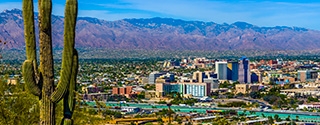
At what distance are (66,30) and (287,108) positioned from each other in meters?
64.1

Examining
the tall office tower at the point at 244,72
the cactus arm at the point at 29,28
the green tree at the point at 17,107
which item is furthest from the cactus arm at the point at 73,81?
the tall office tower at the point at 244,72

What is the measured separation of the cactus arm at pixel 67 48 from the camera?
8.85m

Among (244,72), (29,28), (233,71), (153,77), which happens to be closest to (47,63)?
(29,28)

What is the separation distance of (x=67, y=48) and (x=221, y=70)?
101m

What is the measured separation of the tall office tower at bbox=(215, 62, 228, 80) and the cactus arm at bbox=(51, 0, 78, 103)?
9813 centimetres

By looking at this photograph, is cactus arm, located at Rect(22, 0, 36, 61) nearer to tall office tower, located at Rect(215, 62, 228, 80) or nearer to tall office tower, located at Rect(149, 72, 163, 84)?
tall office tower, located at Rect(149, 72, 163, 84)

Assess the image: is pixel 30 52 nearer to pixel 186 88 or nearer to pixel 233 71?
pixel 186 88

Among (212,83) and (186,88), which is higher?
(212,83)

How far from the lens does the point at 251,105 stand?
72000mm

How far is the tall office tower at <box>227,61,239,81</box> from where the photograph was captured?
108 metres

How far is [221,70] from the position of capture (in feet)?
357

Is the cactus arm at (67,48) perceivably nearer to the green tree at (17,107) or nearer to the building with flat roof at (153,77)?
the green tree at (17,107)

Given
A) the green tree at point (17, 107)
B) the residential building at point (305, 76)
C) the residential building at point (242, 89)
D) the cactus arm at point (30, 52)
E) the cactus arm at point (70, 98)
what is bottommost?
the residential building at point (242, 89)

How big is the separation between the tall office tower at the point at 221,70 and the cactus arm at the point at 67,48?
98130mm
